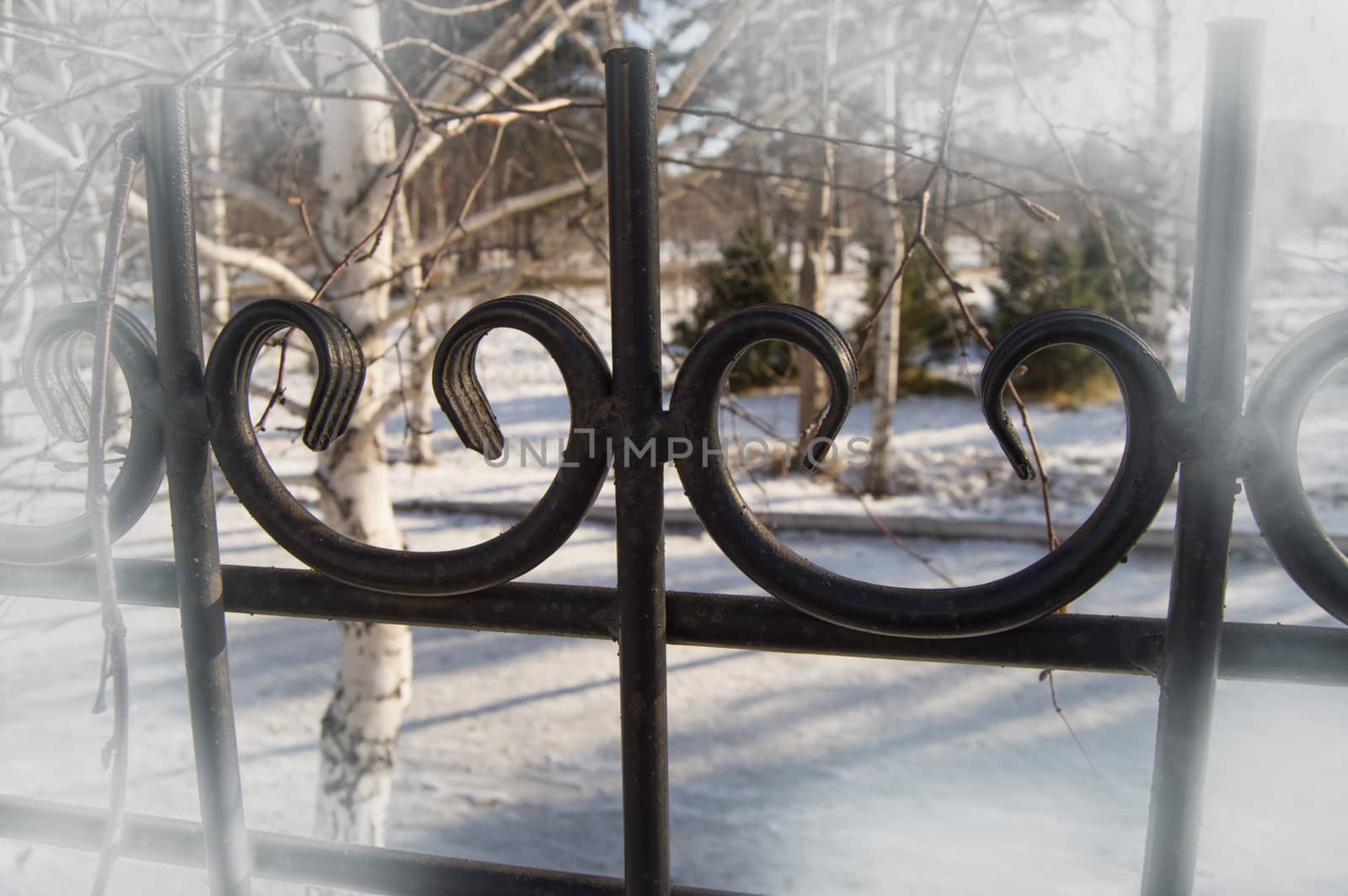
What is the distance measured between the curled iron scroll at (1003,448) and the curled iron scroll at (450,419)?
0.23ft

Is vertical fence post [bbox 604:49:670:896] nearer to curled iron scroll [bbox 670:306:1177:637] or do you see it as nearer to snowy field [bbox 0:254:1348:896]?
curled iron scroll [bbox 670:306:1177:637]

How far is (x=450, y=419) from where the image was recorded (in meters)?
0.67

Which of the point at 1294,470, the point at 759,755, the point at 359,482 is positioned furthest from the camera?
the point at 759,755

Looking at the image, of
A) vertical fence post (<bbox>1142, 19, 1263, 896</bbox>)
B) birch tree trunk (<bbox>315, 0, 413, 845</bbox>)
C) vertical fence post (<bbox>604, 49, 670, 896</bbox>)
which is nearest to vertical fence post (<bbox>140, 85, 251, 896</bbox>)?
vertical fence post (<bbox>604, 49, 670, 896</bbox>)

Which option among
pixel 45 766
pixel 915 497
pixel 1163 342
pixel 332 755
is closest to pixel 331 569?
pixel 332 755

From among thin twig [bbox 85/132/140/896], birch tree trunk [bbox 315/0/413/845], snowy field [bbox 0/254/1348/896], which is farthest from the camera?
snowy field [bbox 0/254/1348/896]

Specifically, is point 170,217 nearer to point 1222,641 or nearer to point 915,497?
point 1222,641

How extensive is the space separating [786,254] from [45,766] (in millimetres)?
10139

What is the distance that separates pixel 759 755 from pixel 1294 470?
3593 mm

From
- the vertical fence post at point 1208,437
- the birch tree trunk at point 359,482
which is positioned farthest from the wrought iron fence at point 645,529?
the birch tree trunk at point 359,482

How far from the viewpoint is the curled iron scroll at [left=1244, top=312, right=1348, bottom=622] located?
21.3 inches

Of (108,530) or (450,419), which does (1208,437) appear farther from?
(108,530)

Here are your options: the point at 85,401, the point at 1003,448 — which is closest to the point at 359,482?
the point at 85,401

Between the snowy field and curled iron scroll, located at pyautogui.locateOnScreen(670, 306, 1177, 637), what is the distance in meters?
1.96
